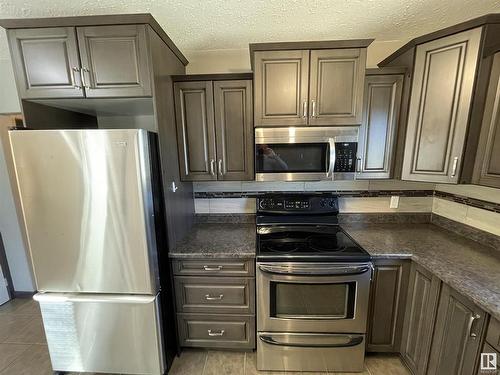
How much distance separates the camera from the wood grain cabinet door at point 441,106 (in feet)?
4.40

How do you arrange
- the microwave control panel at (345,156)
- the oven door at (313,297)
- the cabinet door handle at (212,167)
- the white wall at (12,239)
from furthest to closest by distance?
1. the white wall at (12,239)
2. the cabinet door handle at (212,167)
3. the microwave control panel at (345,156)
4. the oven door at (313,297)

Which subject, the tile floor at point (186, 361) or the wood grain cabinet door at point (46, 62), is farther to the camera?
the tile floor at point (186, 361)

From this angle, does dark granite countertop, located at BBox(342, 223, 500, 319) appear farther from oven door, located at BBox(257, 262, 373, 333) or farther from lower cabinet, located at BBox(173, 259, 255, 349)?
lower cabinet, located at BBox(173, 259, 255, 349)

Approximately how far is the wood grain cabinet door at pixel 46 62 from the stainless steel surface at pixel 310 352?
7.13 ft

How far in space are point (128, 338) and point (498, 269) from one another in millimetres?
2417

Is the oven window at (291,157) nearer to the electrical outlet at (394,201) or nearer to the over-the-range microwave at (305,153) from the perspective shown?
the over-the-range microwave at (305,153)

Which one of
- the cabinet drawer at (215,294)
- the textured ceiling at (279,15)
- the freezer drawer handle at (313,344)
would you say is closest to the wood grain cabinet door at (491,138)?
the textured ceiling at (279,15)

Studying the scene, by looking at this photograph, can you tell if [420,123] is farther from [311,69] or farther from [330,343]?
[330,343]

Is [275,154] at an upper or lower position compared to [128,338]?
upper

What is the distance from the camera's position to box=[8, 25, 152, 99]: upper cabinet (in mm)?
1326

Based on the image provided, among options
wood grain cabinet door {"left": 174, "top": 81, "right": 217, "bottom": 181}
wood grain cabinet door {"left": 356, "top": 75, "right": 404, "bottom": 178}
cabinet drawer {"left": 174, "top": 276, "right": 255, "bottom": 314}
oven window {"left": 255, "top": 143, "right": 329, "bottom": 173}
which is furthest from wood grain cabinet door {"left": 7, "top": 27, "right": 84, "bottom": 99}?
wood grain cabinet door {"left": 356, "top": 75, "right": 404, "bottom": 178}

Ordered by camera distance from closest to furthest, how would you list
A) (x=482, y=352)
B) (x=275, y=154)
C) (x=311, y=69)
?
(x=482, y=352) < (x=311, y=69) < (x=275, y=154)

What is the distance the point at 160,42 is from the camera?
1.47 m

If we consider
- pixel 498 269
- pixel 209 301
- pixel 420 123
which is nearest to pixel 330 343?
pixel 209 301
